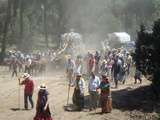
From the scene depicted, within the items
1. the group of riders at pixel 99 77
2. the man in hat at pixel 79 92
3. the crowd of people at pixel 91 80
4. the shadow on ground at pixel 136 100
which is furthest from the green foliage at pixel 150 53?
the man in hat at pixel 79 92

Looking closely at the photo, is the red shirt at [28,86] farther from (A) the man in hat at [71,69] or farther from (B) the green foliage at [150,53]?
(B) the green foliage at [150,53]

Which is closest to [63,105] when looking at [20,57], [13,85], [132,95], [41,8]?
[132,95]

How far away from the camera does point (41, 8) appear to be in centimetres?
8619

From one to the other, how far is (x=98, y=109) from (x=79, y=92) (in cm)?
139

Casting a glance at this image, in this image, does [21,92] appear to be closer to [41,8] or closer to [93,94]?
[93,94]

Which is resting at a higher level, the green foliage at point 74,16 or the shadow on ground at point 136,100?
the green foliage at point 74,16

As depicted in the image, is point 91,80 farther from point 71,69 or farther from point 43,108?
point 71,69

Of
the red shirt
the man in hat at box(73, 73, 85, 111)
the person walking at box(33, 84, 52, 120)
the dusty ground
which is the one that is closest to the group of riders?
the man in hat at box(73, 73, 85, 111)

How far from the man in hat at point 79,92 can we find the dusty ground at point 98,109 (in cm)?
42

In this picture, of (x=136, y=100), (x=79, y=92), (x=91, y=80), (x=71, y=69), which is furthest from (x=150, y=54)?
(x=71, y=69)

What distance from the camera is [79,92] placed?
24.1m

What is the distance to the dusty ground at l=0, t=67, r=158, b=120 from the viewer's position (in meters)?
23.6

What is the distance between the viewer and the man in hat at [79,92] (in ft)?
78.3

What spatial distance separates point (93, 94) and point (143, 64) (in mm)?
3749
